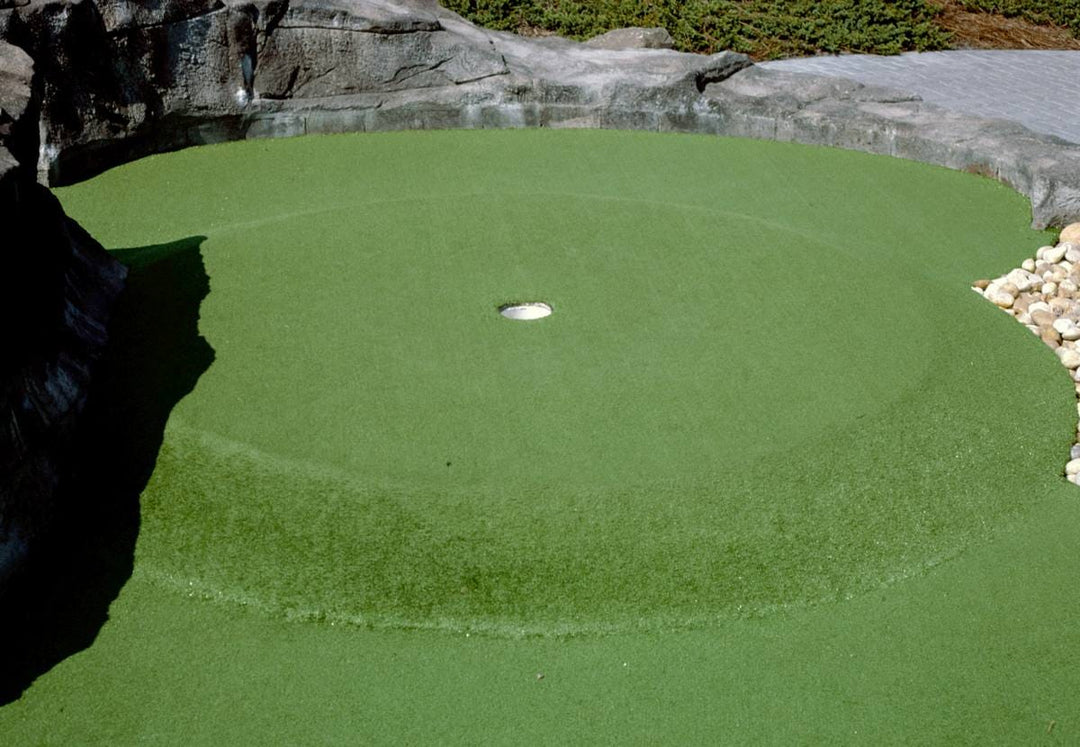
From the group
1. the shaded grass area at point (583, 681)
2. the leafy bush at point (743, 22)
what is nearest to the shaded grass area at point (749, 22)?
the leafy bush at point (743, 22)

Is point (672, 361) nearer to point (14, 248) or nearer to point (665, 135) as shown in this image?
point (14, 248)

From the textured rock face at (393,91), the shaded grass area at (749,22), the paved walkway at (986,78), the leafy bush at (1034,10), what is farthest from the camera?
the leafy bush at (1034,10)

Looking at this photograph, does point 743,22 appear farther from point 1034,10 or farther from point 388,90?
point 388,90

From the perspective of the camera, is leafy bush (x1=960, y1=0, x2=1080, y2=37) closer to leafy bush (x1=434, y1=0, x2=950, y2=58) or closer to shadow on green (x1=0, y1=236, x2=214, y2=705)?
leafy bush (x1=434, y1=0, x2=950, y2=58)

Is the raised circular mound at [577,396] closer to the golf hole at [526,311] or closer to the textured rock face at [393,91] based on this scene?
the golf hole at [526,311]

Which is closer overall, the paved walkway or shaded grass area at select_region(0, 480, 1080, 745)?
shaded grass area at select_region(0, 480, 1080, 745)

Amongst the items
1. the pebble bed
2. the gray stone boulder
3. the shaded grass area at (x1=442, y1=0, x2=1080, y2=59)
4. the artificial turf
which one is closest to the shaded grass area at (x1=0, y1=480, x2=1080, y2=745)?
the artificial turf
